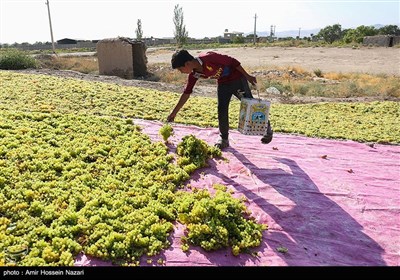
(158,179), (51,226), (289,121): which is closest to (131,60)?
(289,121)

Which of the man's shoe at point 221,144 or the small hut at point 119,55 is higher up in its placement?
the small hut at point 119,55

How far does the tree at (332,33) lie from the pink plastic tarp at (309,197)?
60.3 meters

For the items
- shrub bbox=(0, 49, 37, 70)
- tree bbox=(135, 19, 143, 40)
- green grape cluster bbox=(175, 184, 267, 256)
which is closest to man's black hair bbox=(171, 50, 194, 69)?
green grape cluster bbox=(175, 184, 267, 256)

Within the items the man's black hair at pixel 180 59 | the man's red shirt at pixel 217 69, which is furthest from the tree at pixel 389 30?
the man's black hair at pixel 180 59

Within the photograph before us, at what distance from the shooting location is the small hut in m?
15.4

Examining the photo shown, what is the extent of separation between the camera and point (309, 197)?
4434mm

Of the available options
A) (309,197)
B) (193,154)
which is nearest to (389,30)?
(193,154)

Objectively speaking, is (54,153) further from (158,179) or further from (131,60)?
(131,60)

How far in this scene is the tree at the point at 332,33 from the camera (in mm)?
61219

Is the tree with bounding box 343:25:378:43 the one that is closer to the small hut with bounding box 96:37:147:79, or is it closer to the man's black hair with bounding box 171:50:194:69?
the small hut with bounding box 96:37:147:79

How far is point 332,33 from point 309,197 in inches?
2604

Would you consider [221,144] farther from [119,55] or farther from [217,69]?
[119,55]

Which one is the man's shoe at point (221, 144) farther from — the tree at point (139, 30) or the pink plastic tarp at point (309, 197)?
the tree at point (139, 30)

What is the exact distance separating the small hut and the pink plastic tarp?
30.8 ft
